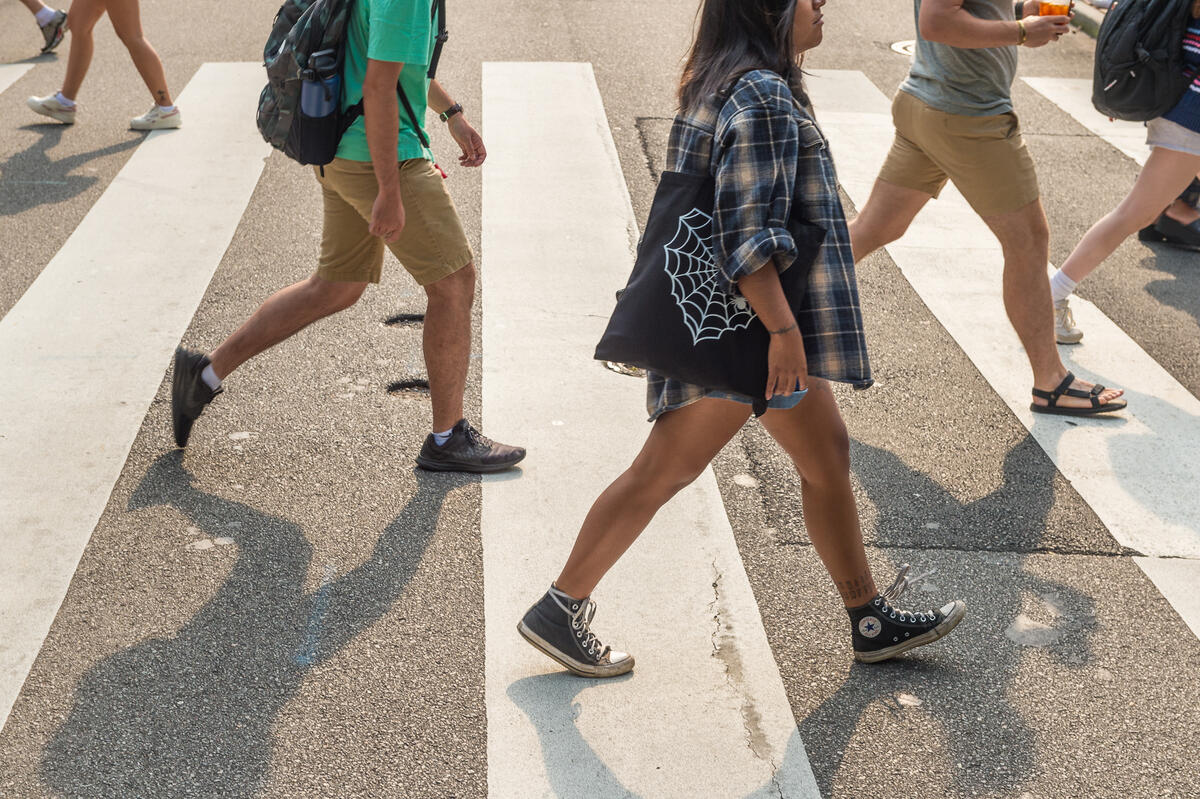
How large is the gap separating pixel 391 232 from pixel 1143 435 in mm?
2879

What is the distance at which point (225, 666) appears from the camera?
3.08 metres

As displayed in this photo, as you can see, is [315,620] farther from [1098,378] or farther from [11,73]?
[11,73]

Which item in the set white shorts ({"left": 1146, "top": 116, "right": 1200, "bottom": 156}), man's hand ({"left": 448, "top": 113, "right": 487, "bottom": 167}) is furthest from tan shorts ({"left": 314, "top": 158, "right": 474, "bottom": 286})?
white shorts ({"left": 1146, "top": 116, "right": 1200, "bottom": 156})

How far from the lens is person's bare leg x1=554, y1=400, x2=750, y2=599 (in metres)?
2.79

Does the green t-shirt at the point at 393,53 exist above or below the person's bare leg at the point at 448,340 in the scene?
above

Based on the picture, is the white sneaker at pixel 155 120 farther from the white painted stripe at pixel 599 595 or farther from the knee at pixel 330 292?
the knee at pixel 330 292

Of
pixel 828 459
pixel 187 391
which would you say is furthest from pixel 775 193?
pixel 187 391

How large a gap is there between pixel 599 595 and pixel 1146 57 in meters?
3.11

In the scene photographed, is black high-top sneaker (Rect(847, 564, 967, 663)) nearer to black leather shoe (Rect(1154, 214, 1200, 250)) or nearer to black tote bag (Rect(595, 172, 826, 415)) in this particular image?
black tote bag (Rect(595, 172, 826, 415))

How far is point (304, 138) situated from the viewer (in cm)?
354

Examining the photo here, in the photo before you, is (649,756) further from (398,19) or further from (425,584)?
(398,19)

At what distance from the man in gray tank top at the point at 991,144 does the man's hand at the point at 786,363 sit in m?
1.87

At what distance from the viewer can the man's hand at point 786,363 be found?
257cm

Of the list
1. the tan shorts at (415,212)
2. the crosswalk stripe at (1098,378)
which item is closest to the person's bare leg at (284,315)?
the tan shorts at (415,212)
